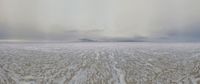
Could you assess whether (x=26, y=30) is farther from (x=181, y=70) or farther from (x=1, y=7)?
(x=181, y=70)

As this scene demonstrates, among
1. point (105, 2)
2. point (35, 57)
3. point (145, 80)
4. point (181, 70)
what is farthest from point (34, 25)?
point (181, 70)

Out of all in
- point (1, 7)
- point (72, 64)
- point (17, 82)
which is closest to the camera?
point (17, 82)

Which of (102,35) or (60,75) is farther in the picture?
(102,35)

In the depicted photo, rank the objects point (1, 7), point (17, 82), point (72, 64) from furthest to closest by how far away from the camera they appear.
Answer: point (1, 7) < point (72, 64) < point (17, 82)

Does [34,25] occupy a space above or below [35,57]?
above

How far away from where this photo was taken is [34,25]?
3.13 metres

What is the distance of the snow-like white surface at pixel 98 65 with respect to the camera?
232cm

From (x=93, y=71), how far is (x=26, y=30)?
4.11ft

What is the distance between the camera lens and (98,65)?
95.7 inches

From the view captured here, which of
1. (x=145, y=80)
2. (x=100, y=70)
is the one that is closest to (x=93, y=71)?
(x=100, y=70)

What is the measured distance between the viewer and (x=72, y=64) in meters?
2.44

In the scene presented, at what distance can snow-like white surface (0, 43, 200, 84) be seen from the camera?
2.32 m

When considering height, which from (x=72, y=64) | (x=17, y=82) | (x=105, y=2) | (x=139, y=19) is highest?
(x=105, y=2)

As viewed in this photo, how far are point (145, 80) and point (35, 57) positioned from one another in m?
1.19
